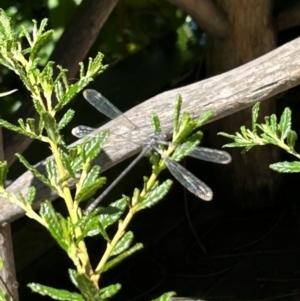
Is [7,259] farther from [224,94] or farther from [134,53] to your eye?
[134,53]

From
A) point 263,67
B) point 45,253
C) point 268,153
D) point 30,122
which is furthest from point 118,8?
point 30,122

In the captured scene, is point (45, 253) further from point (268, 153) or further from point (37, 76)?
point (37, 76)

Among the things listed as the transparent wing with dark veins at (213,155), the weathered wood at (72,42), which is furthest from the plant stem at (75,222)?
the weathered wood at (72,42)

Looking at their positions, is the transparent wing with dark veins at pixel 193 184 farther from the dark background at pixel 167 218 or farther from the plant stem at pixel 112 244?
the dark background at pixel 167 218

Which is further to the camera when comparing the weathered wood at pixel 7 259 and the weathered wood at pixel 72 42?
the weathered wood at pixel 72 42

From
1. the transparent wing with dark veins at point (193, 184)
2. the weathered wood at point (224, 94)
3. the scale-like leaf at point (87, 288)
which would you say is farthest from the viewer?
the weathered wood at point (224, 94)

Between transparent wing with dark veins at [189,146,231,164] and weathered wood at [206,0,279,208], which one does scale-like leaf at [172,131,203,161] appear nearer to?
transparent wing with dark veins at [189,146,231,164]

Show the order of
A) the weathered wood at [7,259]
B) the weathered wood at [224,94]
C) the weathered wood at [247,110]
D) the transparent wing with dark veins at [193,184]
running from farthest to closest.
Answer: the weathered wood at [247,110], the weathered wood at [7,259], the weathered wood at [224,94], the transparent wing with dark veins at [193,184]
